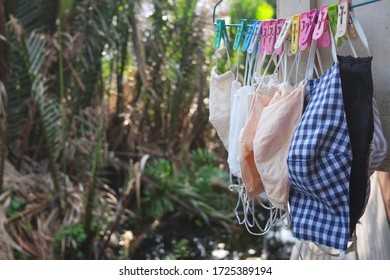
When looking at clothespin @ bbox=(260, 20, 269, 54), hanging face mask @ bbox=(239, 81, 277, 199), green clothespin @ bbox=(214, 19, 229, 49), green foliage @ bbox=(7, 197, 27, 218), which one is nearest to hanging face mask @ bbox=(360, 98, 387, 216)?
hanging face mask @ bbox=(239, 81, 277, 199)

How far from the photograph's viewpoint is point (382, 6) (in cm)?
121

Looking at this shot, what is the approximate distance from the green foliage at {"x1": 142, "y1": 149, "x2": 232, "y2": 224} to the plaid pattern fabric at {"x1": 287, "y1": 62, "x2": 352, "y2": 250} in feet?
9.14

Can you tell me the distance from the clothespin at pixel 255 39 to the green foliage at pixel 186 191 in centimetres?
257

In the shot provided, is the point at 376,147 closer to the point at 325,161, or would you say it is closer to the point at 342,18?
the point at 325,161

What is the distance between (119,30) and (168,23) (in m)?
0.42

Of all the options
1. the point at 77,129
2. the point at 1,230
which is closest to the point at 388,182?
the point at 1,230

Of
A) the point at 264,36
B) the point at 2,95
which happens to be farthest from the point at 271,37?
the point at 2,95

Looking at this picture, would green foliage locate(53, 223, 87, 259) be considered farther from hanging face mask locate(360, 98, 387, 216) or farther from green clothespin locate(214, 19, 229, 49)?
hanging face mask locate(360, 98, 387, 216)

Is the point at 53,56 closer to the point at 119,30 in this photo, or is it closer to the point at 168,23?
the point at 119,30

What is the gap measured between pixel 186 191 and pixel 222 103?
8.49 ft

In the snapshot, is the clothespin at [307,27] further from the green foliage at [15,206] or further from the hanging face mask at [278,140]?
the green foliage at [15,206]

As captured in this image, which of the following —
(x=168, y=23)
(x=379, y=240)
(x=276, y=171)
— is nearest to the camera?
(x=276, y=171)

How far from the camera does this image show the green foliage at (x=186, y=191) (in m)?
3.89
